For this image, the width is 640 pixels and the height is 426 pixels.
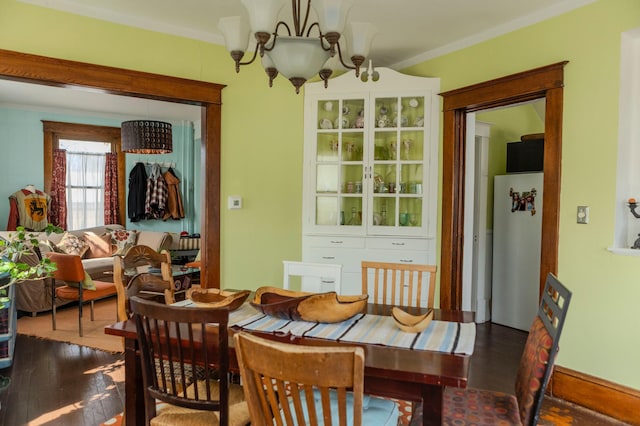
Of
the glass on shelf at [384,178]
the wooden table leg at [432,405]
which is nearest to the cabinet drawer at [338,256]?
the glass on shelf at [384,178]

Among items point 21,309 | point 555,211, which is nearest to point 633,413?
point 555,211

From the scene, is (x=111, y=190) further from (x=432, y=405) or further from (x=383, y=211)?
(x=432, y=405)

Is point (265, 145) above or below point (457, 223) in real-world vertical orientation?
above

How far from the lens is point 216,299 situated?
2.21m

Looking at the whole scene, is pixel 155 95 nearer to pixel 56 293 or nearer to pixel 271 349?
pixel 56 293

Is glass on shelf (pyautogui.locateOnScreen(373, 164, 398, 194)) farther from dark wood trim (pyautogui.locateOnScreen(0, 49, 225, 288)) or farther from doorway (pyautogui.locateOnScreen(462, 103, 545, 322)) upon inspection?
dark wood trim (pyautogui.locateOnScreen(0, 49, 225, 288))

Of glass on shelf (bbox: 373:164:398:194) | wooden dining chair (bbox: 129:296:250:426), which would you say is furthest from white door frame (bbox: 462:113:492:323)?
wooden dining chair (bbox: 129:296:250:426)

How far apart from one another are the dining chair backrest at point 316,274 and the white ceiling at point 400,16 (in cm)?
173

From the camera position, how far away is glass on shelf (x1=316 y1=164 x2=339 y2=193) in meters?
3.92

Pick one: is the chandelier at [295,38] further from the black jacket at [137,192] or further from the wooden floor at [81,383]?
the black jacket at [137,192]

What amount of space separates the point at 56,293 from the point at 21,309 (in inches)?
28.0

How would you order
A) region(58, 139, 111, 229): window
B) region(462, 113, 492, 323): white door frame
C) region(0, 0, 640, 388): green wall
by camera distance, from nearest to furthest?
region(0, 0, 640, 388): green wall → region(462, 113, 492, 323): white door frame → region(58, 139, 111, 229): window

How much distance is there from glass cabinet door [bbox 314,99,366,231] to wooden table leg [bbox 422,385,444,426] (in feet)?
8.11

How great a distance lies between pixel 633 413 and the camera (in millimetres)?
2498
